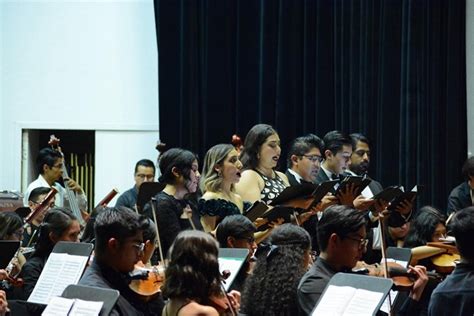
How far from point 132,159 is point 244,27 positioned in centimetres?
146

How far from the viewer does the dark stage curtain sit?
775 centimetres

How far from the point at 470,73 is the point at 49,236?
4.38 meters

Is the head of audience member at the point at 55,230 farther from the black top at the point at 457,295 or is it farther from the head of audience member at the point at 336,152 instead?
the head of audience member at the point at 336,152

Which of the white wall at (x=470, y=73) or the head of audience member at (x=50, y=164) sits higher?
the white wall at (x=470, y=73)

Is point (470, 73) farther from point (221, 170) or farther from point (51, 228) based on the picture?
point (51, 228)

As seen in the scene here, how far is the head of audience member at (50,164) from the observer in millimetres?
7371

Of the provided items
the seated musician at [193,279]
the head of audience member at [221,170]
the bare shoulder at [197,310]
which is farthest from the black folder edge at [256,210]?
the bare shoulder at [197,310]

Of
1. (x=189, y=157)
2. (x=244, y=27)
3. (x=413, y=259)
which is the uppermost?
(x=244, y=27)

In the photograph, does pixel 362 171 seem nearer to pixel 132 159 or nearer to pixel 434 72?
pixel 434 72

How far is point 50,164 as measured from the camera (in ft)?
24.3

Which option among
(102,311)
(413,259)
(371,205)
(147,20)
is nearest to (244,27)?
(147,20)

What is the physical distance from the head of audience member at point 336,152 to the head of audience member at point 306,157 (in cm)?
27

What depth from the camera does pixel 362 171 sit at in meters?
6.61

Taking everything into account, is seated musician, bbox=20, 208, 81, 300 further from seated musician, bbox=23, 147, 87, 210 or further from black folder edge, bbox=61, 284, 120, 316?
seated musician, bbox=23, 147, 87, 210
